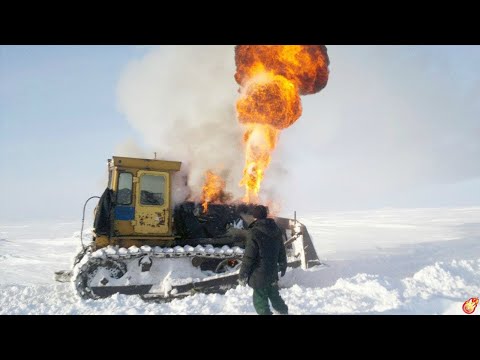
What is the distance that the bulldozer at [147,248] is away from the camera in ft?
28.6

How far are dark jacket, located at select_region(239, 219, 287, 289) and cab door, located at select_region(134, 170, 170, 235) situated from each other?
3.71 meters

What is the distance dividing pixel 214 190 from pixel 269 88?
4.34 m

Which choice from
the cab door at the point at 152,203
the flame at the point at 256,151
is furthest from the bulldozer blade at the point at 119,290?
the flame at the point at 256,151

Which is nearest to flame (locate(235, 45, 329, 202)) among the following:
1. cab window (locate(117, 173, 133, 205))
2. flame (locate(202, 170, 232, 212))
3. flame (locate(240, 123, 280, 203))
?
flame (locate(240, 123, 280, 203))

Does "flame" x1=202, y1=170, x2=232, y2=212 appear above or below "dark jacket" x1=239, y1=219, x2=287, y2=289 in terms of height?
above

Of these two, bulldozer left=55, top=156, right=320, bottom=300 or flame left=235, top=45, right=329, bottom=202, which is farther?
flame left=235, top=45, right=329, bottom=202

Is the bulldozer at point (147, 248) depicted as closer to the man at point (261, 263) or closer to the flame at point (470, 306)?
the man at point (261, 263)

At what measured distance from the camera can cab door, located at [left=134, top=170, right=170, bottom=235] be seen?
9375mm

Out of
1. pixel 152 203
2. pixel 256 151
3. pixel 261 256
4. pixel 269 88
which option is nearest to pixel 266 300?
pixel 261 256

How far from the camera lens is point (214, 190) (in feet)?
43.2

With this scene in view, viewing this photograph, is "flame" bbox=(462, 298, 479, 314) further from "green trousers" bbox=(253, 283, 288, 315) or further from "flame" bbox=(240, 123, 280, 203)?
"flame" bbox=(240, 123, 280, 203)

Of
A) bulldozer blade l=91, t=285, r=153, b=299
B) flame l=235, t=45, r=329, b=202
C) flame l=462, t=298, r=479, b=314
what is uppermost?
flame l=235, t=45, r=329, b=202

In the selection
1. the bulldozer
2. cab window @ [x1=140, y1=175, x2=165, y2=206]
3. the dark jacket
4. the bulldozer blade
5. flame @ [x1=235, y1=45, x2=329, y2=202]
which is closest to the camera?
the dark jacket
